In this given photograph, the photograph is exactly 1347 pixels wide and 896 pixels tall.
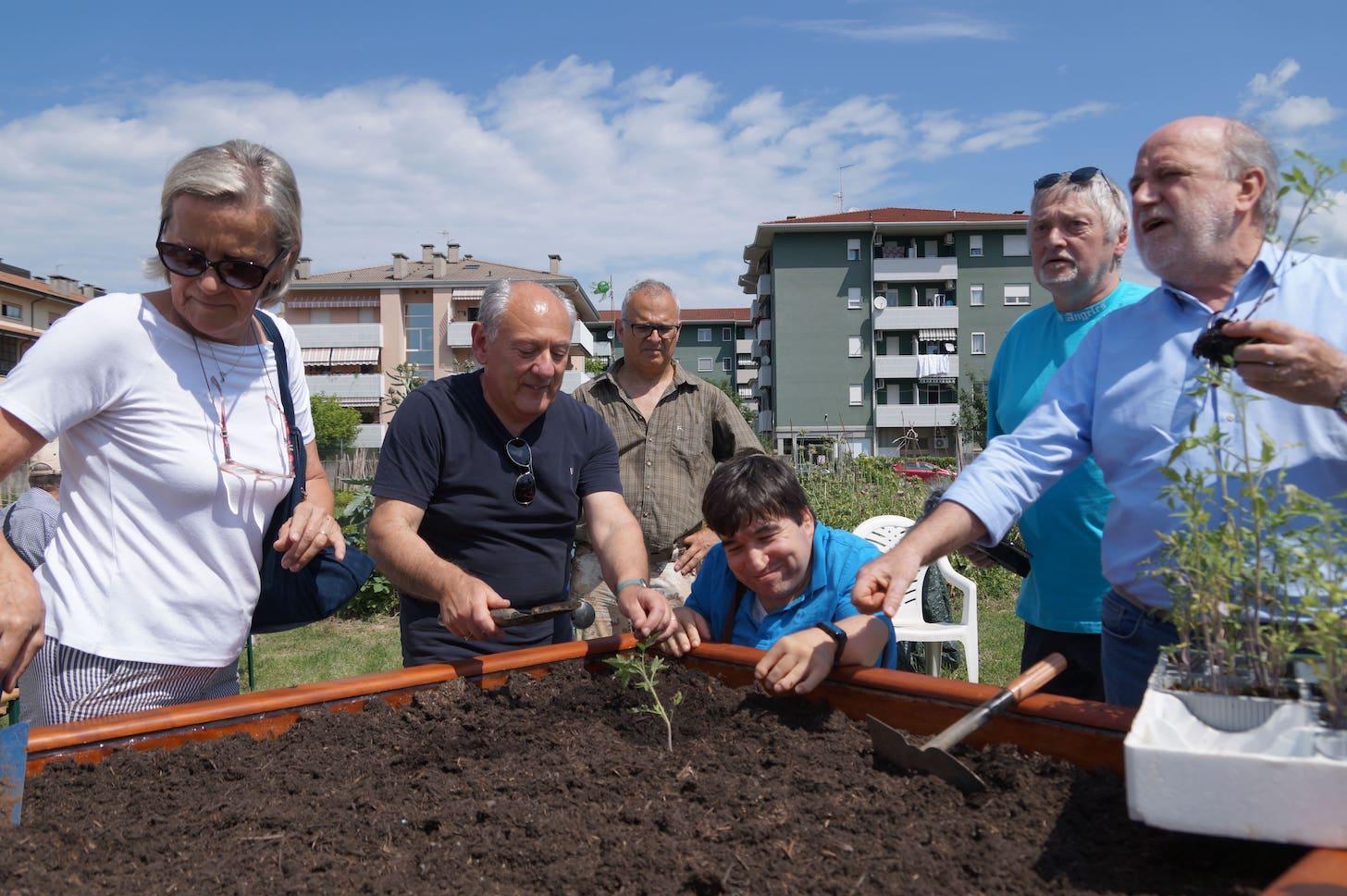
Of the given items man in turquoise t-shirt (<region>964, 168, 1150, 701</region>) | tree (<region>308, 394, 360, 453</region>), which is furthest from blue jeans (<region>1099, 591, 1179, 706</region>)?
tree (<region>308, 394, 360, 453</region>)

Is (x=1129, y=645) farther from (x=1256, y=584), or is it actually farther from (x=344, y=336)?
(x=344, y=336)

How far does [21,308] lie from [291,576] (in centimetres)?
5060

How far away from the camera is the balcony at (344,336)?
50656 millimetres

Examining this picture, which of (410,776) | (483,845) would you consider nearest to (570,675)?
(410,776)

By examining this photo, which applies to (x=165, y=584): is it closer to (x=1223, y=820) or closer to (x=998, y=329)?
(x=1223, y=820)

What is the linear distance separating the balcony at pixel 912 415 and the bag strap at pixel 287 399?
143 ft

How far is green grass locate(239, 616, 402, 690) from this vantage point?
20.1 feet

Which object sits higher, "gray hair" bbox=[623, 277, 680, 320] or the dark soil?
"gray hair" bbox=[623, 277, 680, 320]

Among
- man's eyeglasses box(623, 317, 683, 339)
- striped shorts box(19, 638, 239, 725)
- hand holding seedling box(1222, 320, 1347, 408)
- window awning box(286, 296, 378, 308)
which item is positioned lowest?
striped shorts box(19, 638, 239, 725)

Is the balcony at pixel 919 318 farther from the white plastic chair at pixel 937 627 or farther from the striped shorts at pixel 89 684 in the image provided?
the striped shorts at pixel 89 684

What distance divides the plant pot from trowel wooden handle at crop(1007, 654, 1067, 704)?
43 centimetres

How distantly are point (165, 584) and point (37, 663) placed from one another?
10.9 inches

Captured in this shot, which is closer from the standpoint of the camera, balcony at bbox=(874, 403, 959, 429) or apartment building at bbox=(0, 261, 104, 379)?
apartment building at bbox=(0, 261, 104, 379)

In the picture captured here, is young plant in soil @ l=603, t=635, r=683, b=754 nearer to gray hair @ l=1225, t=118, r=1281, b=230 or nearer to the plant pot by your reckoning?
the plant pot
